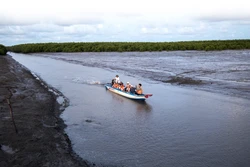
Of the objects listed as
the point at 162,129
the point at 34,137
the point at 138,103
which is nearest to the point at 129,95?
the point at 138,103

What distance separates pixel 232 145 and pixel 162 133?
2.88 m

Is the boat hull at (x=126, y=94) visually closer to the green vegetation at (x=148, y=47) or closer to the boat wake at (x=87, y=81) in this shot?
the boat wake at (x=87, y=81)

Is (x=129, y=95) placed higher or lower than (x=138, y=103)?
higher

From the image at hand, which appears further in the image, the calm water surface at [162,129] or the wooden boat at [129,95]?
the wooden boat at [129,95]

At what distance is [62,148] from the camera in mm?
10180

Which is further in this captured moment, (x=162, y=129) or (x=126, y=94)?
Result: (x=126, y=94)

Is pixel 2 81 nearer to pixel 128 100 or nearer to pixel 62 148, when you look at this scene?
pixel 128 100

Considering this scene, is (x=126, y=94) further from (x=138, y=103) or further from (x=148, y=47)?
(x=148, y=47)

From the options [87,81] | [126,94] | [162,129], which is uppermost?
[126,94]

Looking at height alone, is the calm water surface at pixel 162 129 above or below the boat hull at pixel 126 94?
below

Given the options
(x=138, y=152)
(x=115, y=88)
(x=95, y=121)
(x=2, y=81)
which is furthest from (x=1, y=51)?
(x=138, y=152)

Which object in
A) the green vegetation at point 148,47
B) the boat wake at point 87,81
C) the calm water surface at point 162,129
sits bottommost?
the calm water surface at point 162,129

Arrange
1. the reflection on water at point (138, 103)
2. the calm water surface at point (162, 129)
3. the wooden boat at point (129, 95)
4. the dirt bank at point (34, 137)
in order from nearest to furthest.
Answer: the dirt bank at point (34, 137)
the calm water surface at point (162, 129)
the reflection on water at point (138, 103)
the wooden boat at point (129, 95)

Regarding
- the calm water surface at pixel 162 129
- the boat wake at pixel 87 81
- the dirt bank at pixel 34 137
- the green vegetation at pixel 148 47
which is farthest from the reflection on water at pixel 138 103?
the green vegetation at pixel 148 47
